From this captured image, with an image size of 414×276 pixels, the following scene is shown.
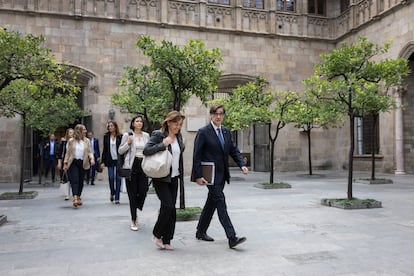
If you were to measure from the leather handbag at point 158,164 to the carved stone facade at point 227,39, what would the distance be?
38.9 ft

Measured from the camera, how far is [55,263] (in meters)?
4.07

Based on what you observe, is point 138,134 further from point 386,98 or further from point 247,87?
point 386,98

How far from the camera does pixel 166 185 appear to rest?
15.3ft

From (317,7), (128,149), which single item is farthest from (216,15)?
(128,149)

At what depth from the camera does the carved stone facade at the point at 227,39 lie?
15.5m

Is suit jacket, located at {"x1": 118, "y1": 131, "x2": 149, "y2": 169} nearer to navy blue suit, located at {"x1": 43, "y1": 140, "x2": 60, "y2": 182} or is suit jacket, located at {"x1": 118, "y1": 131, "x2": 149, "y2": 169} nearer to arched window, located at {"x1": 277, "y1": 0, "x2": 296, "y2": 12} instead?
navy blue suit, located at {"x1": 43, "y1": 140, "x2": 60, "y2": 182}

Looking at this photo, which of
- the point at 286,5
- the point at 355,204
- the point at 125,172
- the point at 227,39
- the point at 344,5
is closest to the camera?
the point at 125,172

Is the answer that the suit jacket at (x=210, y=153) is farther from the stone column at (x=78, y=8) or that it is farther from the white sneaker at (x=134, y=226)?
the stone column at (x=78, y=8)

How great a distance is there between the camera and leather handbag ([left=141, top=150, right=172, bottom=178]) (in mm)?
4523

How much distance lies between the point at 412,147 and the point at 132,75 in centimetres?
1169

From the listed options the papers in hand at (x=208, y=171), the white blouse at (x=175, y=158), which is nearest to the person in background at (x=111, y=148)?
the white blouse at (x=175, y=158)

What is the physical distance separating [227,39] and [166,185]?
14.4 meters

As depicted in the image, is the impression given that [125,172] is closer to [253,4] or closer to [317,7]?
[253,4]

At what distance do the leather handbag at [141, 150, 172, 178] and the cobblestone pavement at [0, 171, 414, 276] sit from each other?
2.97 feet
